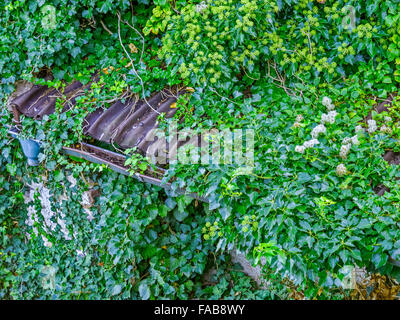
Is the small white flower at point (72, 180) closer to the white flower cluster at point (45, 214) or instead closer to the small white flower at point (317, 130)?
the white flower cluster at point (45, 214)

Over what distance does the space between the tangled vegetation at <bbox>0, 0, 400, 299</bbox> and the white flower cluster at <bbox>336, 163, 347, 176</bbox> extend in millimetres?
16

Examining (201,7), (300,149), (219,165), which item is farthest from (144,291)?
A: (201,7)

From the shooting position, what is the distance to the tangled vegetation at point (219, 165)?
305 cm

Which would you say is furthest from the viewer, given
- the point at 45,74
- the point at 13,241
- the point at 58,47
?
the point at 13,241

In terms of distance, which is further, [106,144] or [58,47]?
[58,47]

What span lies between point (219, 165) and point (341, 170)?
89cm

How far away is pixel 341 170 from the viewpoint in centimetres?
319

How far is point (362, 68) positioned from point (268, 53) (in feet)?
2.87

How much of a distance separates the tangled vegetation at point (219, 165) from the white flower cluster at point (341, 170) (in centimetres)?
2

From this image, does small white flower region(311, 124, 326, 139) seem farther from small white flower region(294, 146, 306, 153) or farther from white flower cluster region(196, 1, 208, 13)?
white flower cluster region(196, 1, 208, 13)

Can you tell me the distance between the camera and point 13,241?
5949 mm

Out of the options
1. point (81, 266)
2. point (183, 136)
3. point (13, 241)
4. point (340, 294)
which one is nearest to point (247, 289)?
point (340, 294)

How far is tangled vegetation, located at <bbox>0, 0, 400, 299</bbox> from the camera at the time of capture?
3049 millimetres
